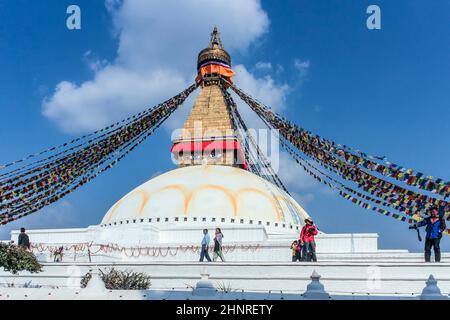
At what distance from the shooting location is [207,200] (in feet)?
66.8

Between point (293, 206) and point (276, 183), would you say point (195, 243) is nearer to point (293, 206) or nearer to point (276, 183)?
point (293, 206)

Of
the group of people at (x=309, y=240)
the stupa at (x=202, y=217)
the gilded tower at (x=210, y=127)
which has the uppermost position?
the gilded tower at (x=210, y=127)

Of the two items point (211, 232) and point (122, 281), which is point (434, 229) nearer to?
point (122, 281)

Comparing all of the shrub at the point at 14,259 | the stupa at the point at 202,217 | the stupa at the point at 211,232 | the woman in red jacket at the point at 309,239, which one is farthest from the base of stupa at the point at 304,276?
the stupa at the point at 202,217

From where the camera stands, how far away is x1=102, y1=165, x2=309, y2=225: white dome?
20.1 m

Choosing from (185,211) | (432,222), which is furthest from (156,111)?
(432,222)

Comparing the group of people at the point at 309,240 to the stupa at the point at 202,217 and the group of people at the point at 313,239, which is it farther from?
the stupa at the point at 202,217

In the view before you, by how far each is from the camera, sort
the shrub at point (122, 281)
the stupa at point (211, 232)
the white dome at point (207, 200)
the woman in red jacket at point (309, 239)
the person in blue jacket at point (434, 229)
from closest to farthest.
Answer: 1. the shrub at point (122, 281)
2. the person in blue jacket at point (434, 229)
3. the stupa at point (211, 232)
4. the woman in red jacket at point (309, 239)
5. the white dome at point (207, 200)

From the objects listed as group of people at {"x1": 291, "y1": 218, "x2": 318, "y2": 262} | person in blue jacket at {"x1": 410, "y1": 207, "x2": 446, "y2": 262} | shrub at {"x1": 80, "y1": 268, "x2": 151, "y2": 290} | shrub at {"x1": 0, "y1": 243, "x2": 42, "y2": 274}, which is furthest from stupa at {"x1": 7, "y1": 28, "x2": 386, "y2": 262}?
person in blue jacket at {"x1": 410, "y1": 207, "x2": 446, "y2": 262}

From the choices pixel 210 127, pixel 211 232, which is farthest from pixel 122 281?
pixel 210 127

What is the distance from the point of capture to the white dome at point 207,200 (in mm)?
20141
